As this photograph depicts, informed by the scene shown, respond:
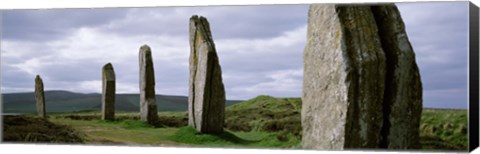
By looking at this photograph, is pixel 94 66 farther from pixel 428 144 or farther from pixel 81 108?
pixel 428 144

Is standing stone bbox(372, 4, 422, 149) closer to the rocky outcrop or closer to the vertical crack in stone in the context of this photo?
the rocky outcrop

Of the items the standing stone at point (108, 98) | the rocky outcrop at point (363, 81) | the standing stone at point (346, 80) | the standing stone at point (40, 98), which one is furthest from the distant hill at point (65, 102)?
the rocky outcrop at point (363, 81)

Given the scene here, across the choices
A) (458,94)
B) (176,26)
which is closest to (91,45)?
(176,26)

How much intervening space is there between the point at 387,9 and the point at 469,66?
4.32 feet

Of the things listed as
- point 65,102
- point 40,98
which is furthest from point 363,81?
point 40,98

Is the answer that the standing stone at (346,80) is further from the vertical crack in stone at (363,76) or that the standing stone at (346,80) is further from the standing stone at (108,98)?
the standing stone at (108,98)

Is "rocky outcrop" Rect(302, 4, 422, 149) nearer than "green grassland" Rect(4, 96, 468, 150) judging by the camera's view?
Yes

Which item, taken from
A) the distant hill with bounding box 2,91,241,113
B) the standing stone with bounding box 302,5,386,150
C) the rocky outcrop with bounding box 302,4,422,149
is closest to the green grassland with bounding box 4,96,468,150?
the distant hill with bounding box 2,91,241,113

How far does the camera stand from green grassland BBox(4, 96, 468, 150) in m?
11.3

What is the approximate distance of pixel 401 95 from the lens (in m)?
11.0

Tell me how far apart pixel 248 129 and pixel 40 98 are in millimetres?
3835

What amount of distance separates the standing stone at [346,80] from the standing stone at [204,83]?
3.02m

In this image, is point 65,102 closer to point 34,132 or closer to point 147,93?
point 34,132

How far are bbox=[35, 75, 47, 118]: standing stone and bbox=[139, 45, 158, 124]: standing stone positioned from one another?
2013mm
